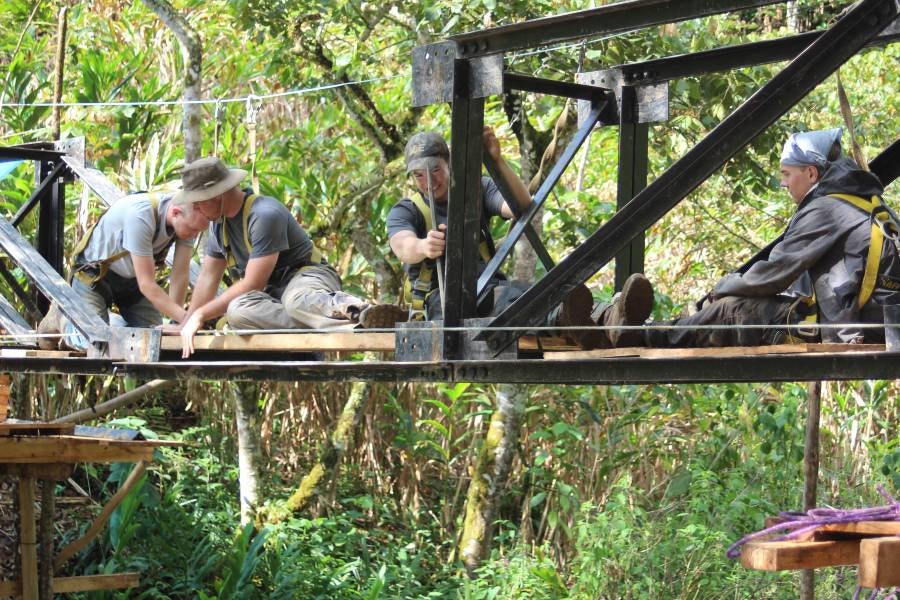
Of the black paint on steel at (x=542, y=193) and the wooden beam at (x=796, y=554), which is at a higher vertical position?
the black paint on steel at (x=542, y=193)

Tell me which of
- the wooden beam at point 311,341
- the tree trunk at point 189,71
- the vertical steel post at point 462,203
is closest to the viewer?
the vertical steel post at point 462,203

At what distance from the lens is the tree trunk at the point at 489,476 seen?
10.6 metres

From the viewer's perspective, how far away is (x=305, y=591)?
34.3ft

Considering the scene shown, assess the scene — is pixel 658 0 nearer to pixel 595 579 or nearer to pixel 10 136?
pixel 595 579

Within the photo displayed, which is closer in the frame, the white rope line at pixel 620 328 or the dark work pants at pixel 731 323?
the white rope line at pixel 620 328

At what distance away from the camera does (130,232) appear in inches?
260

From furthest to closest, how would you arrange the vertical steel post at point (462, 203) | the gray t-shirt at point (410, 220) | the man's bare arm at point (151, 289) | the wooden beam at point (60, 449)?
1. the wooden beam at point (60, 449)
2. the man's bare arm at point (151, 289)
3. the gray t-shirt at point (410, 220)
4. the vertical steel post at point (462, 203)

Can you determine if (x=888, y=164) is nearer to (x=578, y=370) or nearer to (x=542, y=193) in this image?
(x=542, y=193)

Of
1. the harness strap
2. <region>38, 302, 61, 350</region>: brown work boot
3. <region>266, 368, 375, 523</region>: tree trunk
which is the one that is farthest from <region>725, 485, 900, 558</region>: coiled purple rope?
<region>266, 368, 375, 523</region>: tree trunk

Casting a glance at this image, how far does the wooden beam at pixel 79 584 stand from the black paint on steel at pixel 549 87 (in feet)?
18.9

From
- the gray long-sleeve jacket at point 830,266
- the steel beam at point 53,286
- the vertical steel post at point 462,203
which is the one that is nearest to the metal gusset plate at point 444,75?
the vertical steel post at point 462,203

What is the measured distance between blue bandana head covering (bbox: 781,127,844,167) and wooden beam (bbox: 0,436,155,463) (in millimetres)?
5870

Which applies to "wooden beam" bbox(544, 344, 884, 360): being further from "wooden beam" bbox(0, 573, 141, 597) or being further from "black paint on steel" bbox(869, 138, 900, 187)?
"wooden beam" bbox(0, 573, 141, 597)

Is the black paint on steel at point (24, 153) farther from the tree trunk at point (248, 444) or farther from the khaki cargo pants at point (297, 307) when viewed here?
the tree trunk at point (248, 444)
